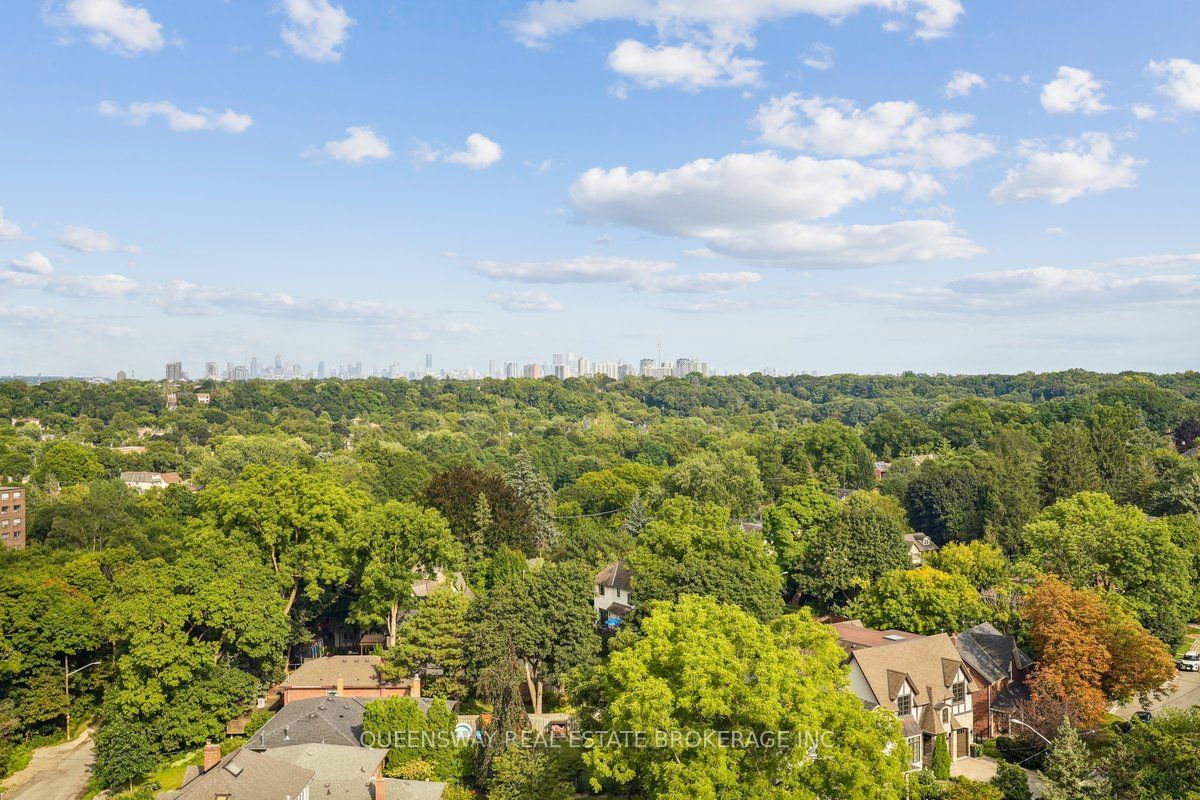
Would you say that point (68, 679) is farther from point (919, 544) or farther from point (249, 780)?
point (919, 544)

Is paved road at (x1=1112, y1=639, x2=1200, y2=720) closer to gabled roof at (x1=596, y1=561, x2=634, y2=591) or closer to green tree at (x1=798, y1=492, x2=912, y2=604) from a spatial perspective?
green tree at (x1=798, y1=492, x2=912, y2=604)

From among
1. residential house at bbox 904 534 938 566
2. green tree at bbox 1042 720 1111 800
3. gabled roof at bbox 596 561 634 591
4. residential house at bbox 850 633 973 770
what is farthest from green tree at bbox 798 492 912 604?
green tree at bbox 1042 720 1111 800

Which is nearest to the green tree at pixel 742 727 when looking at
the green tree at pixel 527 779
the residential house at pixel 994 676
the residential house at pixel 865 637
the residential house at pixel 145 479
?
the green tree at pixel 527 779

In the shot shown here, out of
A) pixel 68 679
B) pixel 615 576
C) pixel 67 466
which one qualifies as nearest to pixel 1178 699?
pixel 615 576

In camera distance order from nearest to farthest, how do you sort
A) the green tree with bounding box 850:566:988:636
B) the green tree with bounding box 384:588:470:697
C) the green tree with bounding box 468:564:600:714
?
the green tree with bounding box 468:564:600:714 → the green tree with bounding box 384:588:470:697 → the green tree with bounding box 850:566:988:636

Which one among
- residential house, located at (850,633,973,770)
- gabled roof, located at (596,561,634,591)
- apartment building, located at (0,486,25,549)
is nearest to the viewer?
residential house, located at (850,633,973,770)

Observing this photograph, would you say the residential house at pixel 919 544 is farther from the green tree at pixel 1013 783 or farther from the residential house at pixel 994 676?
the green tree at pixel 1013 783

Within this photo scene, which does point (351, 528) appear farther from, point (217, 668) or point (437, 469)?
point (437, 469)

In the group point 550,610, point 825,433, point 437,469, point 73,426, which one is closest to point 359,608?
point 550,610

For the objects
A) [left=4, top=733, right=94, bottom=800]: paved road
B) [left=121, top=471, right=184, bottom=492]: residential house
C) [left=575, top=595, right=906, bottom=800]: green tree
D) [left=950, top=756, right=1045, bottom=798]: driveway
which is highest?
[left=575, top=595, right=906, bottom=800]: green tree
